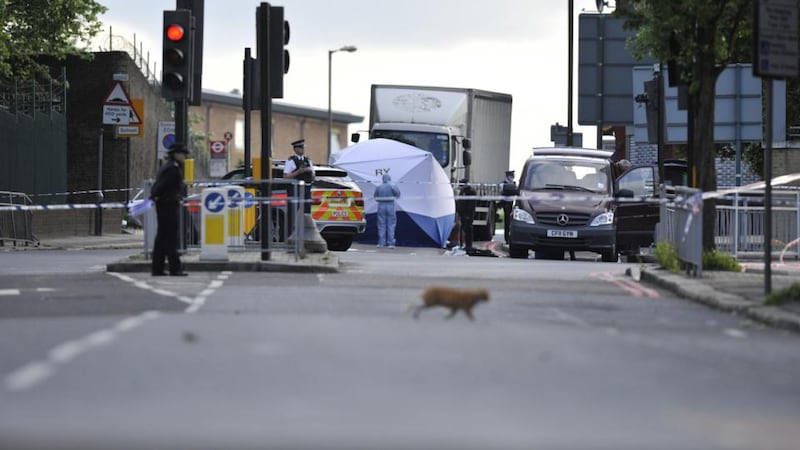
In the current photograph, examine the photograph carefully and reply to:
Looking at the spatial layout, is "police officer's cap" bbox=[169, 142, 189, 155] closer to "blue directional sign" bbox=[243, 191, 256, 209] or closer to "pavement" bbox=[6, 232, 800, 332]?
"pavement" bbox=[6, 232, 800, 332]

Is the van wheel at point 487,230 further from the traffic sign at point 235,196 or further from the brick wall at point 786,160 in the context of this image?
the traffic sign at point 235,196

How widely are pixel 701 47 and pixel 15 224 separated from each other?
1578 cm

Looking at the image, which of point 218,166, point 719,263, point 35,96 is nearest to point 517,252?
point 719,263

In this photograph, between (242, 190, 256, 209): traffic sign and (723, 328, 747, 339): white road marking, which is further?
(242, 190, 256, 209): traffic sign

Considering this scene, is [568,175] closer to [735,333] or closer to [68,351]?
[735,333]

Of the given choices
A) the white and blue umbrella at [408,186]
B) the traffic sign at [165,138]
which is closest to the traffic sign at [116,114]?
the traffic sign at [165,138]

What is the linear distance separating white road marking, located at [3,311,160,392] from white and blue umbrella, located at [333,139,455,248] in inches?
946

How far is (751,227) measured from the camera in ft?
89.1

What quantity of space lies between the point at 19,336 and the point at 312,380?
11.8ft

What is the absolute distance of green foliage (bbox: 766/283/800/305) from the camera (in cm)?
1512

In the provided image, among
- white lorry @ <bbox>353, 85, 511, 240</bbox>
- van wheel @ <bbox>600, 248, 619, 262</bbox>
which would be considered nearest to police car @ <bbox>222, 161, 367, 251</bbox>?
van wheel @ <bbox>600, 248, 619, 262</bbox>

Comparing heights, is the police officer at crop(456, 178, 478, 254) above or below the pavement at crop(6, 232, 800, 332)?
above

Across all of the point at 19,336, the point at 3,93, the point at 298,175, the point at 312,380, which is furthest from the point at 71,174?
the point at 312,380

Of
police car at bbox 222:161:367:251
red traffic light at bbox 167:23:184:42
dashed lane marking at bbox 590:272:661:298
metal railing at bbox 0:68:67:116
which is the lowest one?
dashed lane marking at bbox 590:272:661:298
